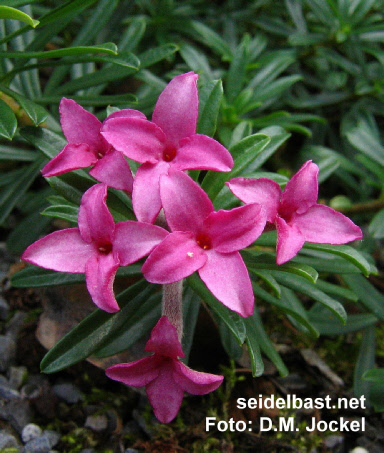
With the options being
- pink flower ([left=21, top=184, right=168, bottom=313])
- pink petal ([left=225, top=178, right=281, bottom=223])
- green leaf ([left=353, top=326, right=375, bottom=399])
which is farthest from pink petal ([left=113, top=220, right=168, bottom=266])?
green leaf ([left=353, top=326, right=375, bottom=399])

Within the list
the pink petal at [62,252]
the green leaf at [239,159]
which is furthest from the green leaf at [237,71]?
the pink petal at [62,252]

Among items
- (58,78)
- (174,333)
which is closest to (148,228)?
(174,333)

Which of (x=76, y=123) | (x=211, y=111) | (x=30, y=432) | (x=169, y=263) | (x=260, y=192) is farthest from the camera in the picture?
(x=30, y=432)

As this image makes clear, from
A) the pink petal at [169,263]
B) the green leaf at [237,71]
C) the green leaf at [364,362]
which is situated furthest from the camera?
the green leaf at [237,71]

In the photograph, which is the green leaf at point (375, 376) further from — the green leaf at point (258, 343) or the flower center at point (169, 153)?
the flower center at point (169, 153)

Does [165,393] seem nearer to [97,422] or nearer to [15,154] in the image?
[97,422]

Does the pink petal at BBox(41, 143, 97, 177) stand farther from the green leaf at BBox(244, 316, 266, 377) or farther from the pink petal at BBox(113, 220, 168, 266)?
the green leaf at BBox(244, 316, 266, 377)

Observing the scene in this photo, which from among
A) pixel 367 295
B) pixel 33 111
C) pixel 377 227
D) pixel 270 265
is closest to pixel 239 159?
pixel 270 265
